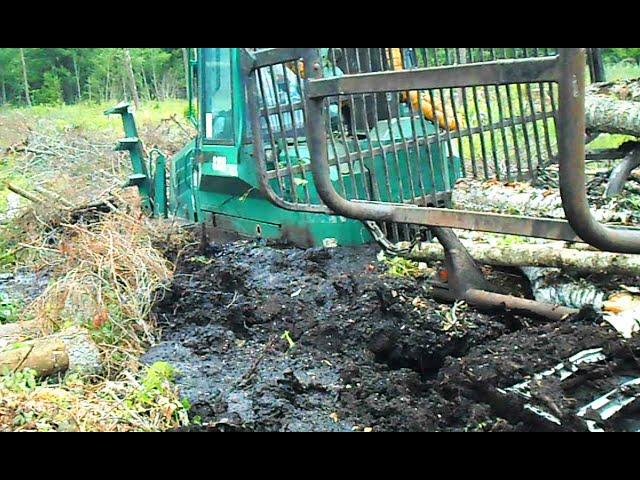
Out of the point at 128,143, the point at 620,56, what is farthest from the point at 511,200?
the point at 620,56

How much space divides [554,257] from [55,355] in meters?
2.64

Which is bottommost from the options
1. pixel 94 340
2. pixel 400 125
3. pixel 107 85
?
pixel 94 340

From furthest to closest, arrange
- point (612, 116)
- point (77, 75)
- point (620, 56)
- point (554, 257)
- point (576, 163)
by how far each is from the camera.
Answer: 1. point (77, 75)
2. point (620, 56)
3. point (612, 116)
4. point (554, 257)
5. point (576, 163)

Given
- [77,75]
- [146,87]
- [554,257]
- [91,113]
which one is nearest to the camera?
[554,257]

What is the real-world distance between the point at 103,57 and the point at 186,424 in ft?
68.5

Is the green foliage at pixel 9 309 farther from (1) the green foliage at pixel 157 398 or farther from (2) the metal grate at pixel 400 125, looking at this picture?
(2) the metal grate at pixel 400 125

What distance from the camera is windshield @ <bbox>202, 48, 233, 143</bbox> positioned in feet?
21.3

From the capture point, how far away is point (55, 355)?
13.5 ft

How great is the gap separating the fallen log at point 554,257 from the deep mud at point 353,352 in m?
0.28

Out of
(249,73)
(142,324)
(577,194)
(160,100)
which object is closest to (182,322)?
(142,324)

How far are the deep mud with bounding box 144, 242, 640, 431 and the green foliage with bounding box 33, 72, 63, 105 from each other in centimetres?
1855

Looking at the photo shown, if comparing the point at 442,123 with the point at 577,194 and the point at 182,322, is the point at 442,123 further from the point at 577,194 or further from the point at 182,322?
the point at 577,194

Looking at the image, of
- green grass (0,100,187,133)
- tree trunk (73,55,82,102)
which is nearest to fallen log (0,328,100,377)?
green grass (0,100,187,133)

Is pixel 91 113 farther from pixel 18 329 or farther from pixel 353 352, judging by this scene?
pixel 353 352
